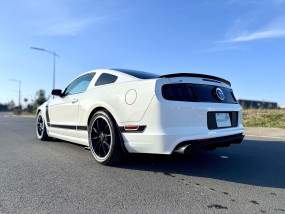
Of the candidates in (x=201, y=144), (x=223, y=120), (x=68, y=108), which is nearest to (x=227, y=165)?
(x=223, y=120)

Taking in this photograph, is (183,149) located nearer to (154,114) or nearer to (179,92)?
(154,114)

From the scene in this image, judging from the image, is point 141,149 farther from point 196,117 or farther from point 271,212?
point 271,212

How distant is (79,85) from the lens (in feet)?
14.0

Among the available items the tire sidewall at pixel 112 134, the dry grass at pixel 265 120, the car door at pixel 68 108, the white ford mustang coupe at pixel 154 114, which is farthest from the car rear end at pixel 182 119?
the dry grass at pixel 265 120

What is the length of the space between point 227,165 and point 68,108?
2934 mm

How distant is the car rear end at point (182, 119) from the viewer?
8.66 ft

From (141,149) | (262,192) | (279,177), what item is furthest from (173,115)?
(279,177)

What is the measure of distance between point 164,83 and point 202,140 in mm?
841

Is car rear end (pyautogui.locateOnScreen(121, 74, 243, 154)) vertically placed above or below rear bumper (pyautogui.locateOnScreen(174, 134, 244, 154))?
above

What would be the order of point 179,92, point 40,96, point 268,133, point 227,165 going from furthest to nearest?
point 40,96, point 268,133, point 227,165, point 179,92

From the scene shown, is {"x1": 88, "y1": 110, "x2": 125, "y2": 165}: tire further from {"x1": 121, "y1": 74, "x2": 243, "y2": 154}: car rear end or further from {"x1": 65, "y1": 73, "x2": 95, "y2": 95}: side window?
{"x1": 65, "y1": 73, "x2": 95, "y2": 95}: side window

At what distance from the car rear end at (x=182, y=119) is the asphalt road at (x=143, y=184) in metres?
0.39

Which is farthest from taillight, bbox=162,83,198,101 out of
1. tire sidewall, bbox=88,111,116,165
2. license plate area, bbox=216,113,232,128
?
tire sidewall, bbox=88,111,116,165

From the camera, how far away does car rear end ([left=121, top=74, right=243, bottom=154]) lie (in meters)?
2.64
